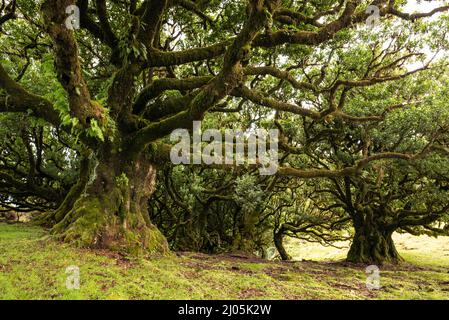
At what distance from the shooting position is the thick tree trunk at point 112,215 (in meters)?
8.46

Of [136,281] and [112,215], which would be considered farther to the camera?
[112,215]

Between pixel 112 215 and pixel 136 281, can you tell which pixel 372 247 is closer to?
pixel 112 215

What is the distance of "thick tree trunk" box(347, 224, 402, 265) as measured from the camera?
17.3 m

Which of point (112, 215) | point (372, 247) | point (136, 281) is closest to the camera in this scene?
point (136, 281)

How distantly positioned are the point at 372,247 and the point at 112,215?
13.8 metres

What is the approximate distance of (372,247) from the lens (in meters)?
17.4

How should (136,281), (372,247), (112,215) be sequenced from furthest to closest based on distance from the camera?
(372,247) < (112,215) < (136,281)

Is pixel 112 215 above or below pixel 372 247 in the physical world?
above

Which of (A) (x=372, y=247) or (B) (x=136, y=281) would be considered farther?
(A) (x=372, y=247)

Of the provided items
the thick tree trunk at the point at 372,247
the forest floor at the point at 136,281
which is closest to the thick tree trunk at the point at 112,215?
the forest floor at the point at 136,281

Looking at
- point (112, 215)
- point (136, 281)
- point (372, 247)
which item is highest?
point (112, 215)

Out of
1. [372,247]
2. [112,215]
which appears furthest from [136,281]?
[372,247]

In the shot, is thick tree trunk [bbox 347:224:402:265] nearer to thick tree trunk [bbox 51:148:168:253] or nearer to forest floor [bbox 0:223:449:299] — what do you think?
forest floor [bbox 0:223:449:299]

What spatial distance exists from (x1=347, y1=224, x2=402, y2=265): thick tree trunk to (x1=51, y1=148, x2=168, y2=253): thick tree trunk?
11510 millimetres
